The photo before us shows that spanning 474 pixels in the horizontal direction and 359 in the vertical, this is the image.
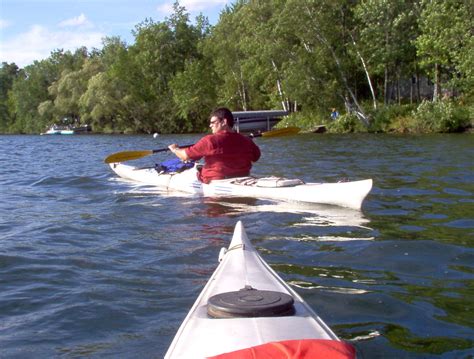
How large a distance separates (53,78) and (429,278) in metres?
73.5

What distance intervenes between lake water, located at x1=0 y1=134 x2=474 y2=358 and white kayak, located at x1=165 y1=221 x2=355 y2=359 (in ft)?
1.81

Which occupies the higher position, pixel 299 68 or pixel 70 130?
pixel 299 68

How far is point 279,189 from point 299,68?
24.5m

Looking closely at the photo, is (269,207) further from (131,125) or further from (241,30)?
(131,125)

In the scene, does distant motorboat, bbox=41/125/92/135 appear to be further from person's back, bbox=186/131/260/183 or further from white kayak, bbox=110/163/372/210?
person's back, bbox=186/131/260/183

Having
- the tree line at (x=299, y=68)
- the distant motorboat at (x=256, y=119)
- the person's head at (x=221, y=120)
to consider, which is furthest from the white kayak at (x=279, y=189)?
the distant motorboat at (x=256, y=119)

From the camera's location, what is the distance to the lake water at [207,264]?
348 cm

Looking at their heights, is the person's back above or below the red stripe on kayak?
above

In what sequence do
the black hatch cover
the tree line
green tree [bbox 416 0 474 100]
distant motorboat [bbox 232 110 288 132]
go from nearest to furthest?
the black hatch cover < green tree [bbox 416 0 474 100] < the tree line < distant motorboat [bbox 232 110 288 132]

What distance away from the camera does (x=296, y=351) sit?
7.45ft

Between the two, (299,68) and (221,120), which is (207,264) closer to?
(221,120)

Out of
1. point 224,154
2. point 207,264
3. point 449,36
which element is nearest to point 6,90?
point 449,36

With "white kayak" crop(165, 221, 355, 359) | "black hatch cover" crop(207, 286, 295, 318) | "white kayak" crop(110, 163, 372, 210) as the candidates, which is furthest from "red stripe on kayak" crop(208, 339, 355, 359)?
"white kayak" crop(110, 163, 372, 210)

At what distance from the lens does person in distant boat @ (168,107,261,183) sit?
8.10 m
